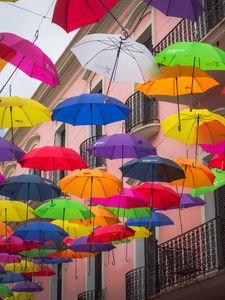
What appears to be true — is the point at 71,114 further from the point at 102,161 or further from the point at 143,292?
the point at 102,161

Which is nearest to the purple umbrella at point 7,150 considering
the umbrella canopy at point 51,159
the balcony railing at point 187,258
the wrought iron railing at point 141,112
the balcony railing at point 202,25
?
the umbrella canopy at point 51,159

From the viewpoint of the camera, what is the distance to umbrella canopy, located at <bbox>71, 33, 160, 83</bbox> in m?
9.91

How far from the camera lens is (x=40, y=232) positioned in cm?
1466

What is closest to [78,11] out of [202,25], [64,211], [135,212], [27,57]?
[27,57]

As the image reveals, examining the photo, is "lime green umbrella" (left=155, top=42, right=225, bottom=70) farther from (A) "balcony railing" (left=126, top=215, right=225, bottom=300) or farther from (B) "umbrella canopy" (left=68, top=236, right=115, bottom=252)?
(B) "umbrella canopy" (left=68, top=236, right=115, bottom=252)

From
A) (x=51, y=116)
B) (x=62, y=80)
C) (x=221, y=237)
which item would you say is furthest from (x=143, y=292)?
(x=62, y=80)

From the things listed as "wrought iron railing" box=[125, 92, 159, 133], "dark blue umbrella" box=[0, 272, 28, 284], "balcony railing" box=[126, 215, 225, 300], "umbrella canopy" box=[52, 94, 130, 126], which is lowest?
"dark blue umbrella" box=[0, 272, 28, 284]

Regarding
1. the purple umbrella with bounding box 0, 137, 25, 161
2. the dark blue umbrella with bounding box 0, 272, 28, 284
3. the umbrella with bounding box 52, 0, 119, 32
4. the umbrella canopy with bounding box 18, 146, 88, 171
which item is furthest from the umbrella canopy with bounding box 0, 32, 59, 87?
the dark blue umbrella with bounding box 0, 272, 28, 284

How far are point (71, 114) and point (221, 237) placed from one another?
159 inches

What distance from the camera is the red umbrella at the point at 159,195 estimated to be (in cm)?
1274

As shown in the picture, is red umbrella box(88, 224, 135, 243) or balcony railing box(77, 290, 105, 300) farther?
balcony railing box(77, 290, 105, 300)

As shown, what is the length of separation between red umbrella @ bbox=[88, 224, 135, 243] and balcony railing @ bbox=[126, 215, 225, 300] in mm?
1135

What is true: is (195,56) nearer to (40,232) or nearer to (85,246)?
(40,232)

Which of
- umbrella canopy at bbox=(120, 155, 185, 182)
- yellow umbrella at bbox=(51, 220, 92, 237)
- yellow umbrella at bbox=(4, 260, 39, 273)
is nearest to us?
umbrella canopy at bbox=(120, 155, 185, 182)
